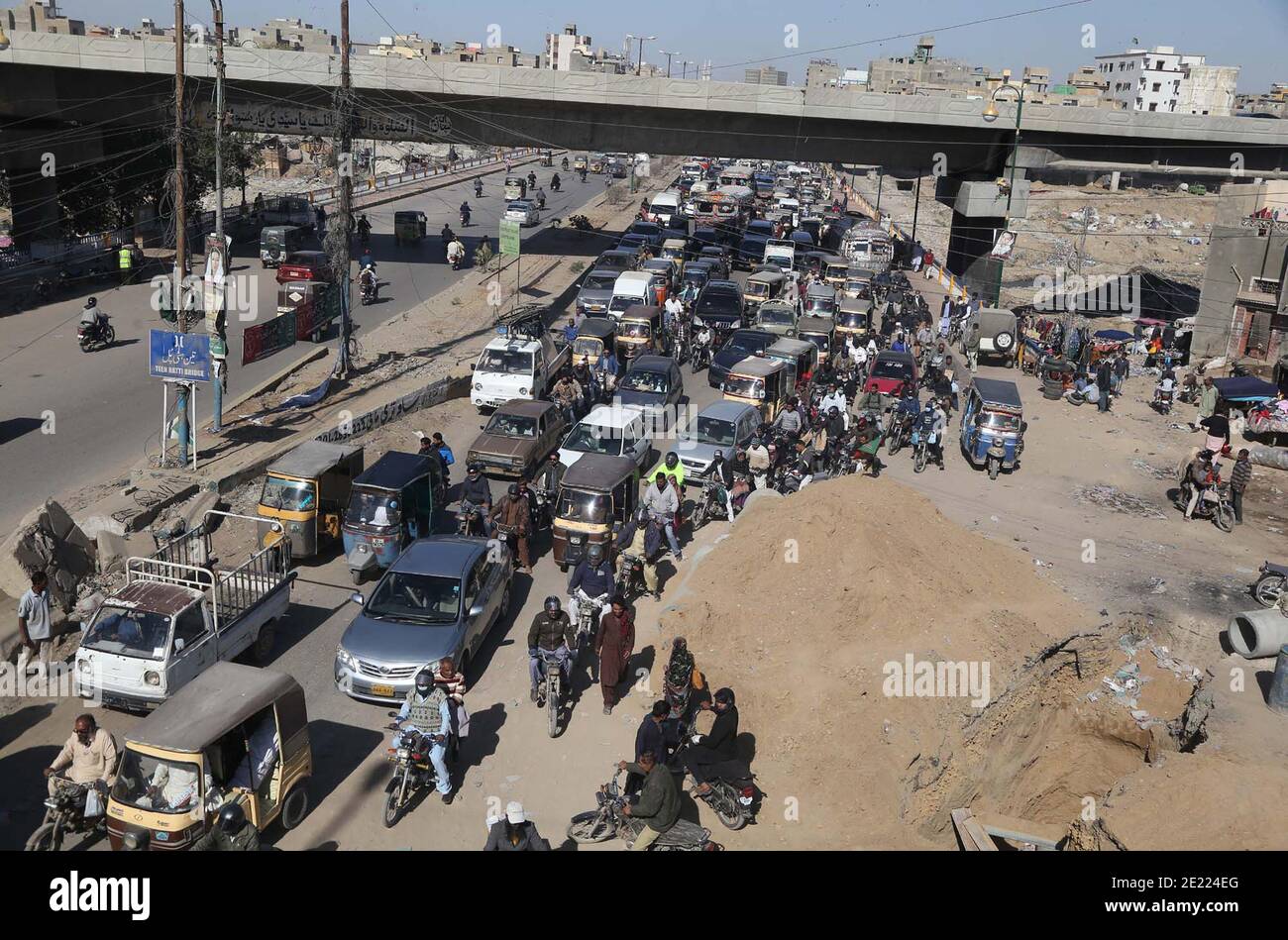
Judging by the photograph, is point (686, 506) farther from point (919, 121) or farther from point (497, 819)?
Result: point (919, 121)

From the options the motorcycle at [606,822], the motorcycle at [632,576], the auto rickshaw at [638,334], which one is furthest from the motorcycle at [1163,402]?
the motorcycle at [606,822]

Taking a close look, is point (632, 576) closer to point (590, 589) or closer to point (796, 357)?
point (590, 589)

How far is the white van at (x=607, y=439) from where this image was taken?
20156 millimetres

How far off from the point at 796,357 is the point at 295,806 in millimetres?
20603

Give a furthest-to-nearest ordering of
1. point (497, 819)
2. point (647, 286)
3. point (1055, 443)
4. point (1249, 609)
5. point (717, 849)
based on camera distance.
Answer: point (647, 286), point (1055, 443), point (1249, 609), point (717, 849), point (497, 819)

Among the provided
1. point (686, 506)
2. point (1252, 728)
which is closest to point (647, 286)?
point (686, 506)

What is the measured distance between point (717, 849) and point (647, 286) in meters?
27.9

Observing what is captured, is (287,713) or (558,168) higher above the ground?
(558,168)

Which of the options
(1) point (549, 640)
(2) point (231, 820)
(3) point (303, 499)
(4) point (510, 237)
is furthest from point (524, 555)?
(4) point (510, 237)

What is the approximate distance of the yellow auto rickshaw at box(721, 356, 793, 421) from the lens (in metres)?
25.3

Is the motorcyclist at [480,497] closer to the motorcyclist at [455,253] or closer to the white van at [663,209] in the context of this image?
the motorcyclist at [455,253]

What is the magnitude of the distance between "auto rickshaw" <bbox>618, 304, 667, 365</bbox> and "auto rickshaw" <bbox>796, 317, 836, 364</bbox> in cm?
434
